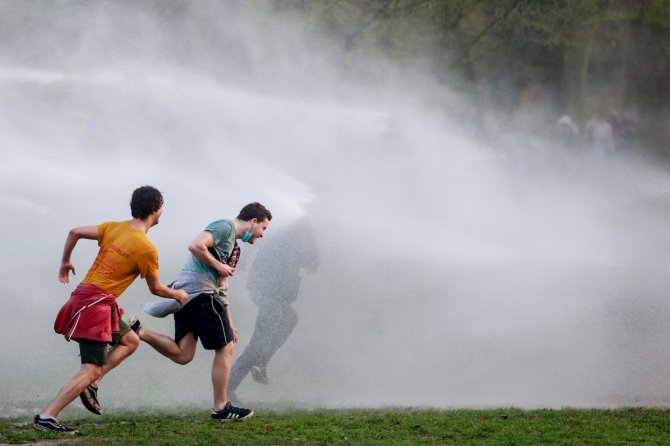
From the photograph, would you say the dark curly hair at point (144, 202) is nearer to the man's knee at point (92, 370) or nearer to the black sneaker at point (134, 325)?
the black sneaker at point (134, 325)

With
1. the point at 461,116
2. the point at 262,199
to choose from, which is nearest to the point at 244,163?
the point at 262,199

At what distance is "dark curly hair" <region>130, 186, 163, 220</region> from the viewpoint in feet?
26.4

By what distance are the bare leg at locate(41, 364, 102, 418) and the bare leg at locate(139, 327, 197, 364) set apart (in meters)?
0.64

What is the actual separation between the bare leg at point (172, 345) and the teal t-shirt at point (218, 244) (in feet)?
1.79

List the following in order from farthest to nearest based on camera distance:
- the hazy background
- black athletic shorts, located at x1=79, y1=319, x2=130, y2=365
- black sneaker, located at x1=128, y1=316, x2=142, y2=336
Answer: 1. the hazy background
2. black sneaker, located at x1=128, y1=316, x2=142, y2=336
3. black athletic shorts, located at x1=79, y1=319, x2=130, y2=365

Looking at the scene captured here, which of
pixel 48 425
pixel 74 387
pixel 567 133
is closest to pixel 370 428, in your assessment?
pixel 74 387

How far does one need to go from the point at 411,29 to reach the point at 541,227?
11.3 m

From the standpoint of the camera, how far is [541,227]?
55.6ft

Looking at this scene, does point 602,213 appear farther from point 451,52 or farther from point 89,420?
point 89,420

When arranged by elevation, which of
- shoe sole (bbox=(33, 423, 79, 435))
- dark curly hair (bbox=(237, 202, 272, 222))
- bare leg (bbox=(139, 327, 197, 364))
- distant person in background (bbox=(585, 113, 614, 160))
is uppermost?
distant person in background (bbox=(585, 113, 614, 160))

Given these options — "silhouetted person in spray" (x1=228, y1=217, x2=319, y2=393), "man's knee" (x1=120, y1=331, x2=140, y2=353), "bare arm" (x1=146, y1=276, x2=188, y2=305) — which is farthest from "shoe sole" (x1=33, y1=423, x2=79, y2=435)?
"silhouetted person in spray" (x1=228, y1=217, x2=319, y2=393)

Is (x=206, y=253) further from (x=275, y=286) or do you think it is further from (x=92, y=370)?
(x=275, y=286)

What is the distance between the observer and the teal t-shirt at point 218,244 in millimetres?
8648

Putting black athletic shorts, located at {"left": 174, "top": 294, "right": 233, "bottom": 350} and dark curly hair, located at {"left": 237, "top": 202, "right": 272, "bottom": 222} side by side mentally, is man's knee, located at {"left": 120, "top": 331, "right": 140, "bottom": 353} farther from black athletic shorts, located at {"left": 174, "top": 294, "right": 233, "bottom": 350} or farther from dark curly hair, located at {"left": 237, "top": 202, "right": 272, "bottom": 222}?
dark curly hair, located at {"left": 237, "top": 202, "right": 272, "bottom": 222}
